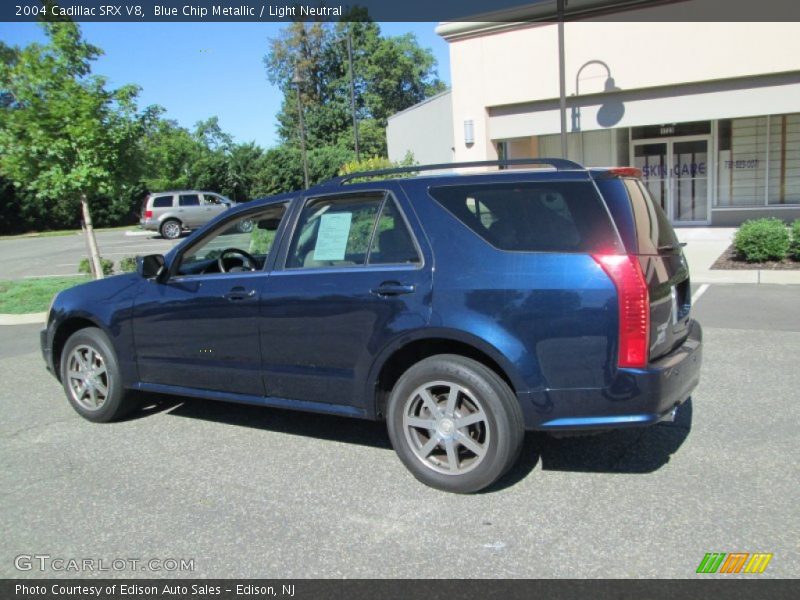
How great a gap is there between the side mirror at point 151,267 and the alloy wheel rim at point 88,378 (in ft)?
2.74

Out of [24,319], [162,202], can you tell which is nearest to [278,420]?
[24,319]

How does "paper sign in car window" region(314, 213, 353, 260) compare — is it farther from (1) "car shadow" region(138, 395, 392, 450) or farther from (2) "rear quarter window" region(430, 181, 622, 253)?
(1) "car shadow" region(138, 395, 392, 450)

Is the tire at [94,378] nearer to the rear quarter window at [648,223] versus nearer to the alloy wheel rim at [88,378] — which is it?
the alloy wheel rim at [88,378]

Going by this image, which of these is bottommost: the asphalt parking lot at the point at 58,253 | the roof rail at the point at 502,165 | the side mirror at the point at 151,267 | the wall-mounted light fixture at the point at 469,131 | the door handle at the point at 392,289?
the asphalt parking lot at the point at 58,253

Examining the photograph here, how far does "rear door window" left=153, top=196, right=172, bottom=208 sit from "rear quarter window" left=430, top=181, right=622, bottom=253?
2885cm

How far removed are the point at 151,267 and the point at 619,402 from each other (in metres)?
3.50

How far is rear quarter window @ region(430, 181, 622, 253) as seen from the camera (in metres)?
3.68

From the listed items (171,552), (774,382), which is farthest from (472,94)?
(171,552)

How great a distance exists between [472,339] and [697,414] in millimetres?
2262

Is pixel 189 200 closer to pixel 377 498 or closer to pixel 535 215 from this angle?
pixel 377 498

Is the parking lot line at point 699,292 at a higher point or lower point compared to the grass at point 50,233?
lower

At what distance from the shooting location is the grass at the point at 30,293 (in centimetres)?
1212

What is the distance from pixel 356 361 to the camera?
4254mm

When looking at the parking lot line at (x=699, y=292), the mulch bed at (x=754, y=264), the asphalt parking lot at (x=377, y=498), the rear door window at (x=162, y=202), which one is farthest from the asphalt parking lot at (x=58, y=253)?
the mulch bed at (x=754, y=264)
